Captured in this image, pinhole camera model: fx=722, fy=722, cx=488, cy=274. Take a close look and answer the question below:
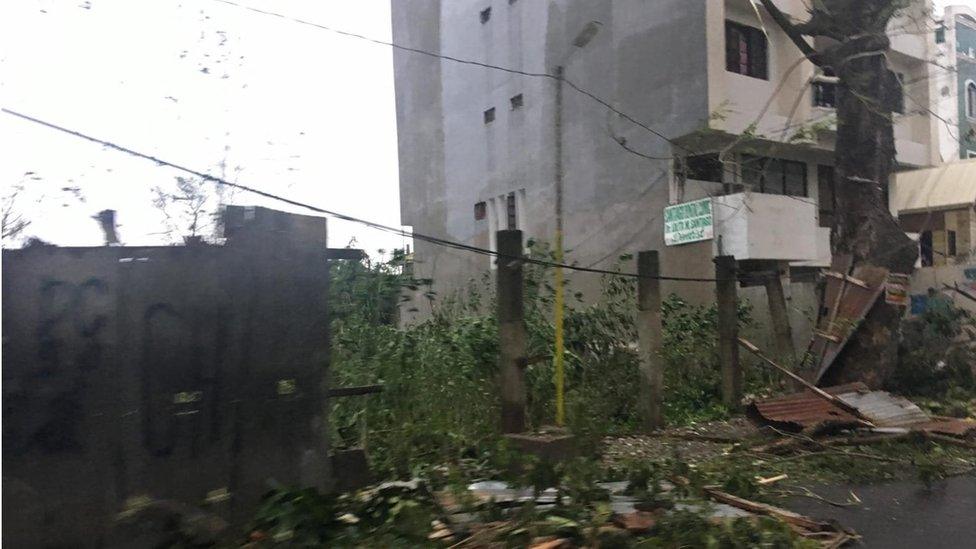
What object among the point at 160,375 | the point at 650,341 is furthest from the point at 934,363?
the point at 160,375

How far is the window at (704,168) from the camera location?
14.0 m

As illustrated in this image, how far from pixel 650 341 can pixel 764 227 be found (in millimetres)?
5390

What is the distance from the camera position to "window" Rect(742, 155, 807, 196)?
573 inches

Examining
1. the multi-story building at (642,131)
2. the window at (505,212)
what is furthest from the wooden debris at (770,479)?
the window at (505,212)

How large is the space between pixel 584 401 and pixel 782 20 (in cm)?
666

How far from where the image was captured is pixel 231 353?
14.0 feet

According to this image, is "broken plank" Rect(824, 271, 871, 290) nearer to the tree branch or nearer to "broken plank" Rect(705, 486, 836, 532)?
the tree branch

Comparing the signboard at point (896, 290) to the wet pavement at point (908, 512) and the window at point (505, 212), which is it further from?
the window at point (505, 212)

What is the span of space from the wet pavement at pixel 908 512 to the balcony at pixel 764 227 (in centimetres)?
644

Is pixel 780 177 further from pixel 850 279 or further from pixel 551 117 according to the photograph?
pixel 850 279

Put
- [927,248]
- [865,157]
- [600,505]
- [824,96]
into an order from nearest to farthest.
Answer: [600,505]
[865,157]
[824,96]
[927,248]

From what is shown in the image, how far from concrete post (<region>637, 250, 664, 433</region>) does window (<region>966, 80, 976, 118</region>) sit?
2020 cm

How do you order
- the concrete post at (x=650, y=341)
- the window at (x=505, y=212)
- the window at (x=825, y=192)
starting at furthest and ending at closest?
the window at (x=505, y=212), the window at (x=825, y=192), the concrete post at (x=650, y=341)

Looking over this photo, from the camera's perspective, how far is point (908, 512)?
550 cm
